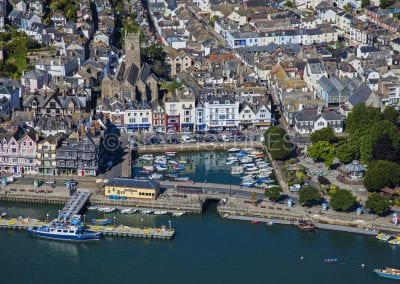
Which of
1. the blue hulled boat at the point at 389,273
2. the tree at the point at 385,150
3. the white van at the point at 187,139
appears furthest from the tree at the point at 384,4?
the blue hulled boat at the point at 389,273

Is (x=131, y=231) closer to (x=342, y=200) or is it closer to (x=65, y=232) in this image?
(x=65, y=232)

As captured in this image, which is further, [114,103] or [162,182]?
[114,103]

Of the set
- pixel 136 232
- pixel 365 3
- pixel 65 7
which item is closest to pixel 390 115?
pixel 136 232

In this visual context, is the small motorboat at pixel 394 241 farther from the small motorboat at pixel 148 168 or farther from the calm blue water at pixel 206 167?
the small motorboat at pixel 148 168

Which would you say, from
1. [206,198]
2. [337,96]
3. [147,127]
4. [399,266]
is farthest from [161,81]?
[399,266]

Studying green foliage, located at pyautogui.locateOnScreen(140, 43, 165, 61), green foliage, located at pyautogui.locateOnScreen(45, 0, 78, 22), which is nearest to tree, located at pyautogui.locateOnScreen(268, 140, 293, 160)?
green foliage, located at pyautogui.locateOnScreen(140, 43, 165, 61)

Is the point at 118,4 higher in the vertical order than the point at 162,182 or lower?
higher

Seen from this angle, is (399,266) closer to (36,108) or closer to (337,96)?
(337,96)
